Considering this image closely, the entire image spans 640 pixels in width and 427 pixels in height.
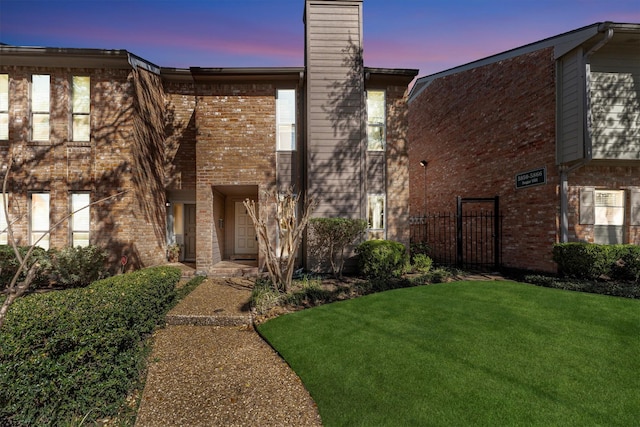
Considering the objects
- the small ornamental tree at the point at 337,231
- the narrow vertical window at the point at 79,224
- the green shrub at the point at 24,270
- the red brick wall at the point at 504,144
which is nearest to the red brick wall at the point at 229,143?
the small ornamental tree at the point at 337,231

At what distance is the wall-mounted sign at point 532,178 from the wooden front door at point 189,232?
40.7 feet

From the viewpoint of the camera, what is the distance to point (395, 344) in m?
4.22

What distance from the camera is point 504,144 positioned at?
10.1 meters

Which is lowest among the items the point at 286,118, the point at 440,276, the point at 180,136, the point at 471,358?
the point at 471,358

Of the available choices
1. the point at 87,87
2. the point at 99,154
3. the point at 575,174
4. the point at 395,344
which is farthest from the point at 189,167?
the point at 575,174

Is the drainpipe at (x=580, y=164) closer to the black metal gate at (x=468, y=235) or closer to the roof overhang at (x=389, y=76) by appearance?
the black metal gate at (x=468, y=235)

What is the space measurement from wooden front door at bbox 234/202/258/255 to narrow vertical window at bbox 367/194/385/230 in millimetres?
4916

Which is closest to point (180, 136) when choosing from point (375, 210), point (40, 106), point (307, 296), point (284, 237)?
point (40, 106)

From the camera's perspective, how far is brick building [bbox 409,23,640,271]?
782cm

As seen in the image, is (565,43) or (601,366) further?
(565,43)

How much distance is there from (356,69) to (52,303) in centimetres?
995

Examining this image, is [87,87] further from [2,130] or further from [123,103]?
[2,130]

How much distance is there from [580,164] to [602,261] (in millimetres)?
2709

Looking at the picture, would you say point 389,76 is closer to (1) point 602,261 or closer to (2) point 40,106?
(1) point 602,261
